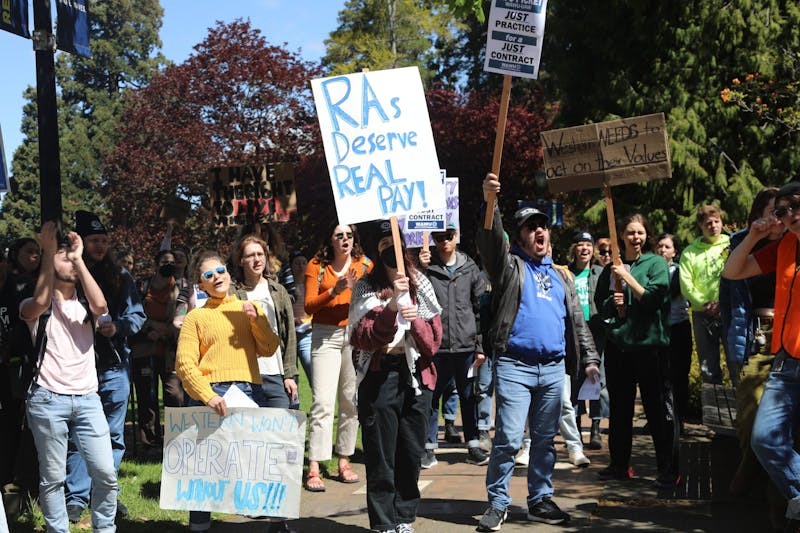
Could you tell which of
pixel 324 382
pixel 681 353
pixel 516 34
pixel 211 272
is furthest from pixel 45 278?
pixel 681 353

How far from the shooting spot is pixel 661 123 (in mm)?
7957

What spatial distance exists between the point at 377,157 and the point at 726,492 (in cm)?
350

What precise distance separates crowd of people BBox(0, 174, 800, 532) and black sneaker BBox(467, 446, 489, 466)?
516 mm

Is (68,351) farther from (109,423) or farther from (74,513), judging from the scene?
(74,513)

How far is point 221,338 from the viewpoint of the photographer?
645 cm

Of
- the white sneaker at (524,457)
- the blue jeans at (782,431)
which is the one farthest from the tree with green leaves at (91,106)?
the blue jeans at (782,431)

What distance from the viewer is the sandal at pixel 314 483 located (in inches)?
323

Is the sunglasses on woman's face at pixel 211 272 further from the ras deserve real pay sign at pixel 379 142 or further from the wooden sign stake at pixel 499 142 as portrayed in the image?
the wooden sign stake at pixel 499 142

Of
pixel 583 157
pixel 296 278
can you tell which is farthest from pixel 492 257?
pixel 296 278

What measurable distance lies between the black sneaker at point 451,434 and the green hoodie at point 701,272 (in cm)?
284

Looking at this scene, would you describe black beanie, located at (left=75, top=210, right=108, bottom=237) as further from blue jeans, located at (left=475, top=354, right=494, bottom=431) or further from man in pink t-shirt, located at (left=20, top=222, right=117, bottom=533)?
blue jeans, located at (left=475, top=354, right=494, bottom=431)

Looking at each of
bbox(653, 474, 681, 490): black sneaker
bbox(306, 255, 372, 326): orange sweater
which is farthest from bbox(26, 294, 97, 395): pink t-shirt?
bbox(653, 474, 681, 490): black sneaker

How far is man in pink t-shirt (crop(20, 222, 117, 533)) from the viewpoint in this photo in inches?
238

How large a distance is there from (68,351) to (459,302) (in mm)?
4203
